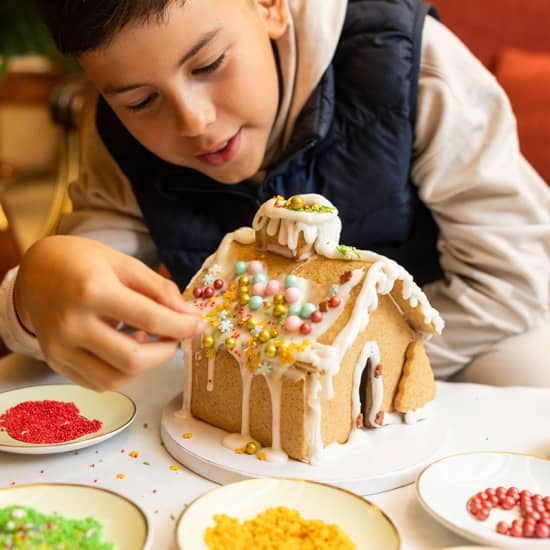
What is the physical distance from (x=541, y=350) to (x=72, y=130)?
1.68m

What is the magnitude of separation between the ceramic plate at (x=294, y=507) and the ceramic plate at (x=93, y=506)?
0.04 meters

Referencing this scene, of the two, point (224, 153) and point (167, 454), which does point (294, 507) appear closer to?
point (167, 454)

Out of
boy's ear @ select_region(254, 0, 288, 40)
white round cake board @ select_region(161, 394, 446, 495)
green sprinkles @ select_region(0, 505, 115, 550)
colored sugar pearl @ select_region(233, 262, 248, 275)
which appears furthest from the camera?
boy's ear @ select_region(254, 0, 288, 40)

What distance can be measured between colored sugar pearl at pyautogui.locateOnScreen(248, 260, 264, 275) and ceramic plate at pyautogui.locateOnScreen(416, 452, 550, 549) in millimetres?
273

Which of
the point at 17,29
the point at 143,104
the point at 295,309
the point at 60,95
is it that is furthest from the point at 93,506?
the point at 17,29

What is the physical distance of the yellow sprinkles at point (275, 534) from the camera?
24.4 inches

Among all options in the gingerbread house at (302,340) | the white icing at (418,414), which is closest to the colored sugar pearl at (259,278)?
the gingerbread house at (302,340)

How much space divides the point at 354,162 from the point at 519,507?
23.6 inches

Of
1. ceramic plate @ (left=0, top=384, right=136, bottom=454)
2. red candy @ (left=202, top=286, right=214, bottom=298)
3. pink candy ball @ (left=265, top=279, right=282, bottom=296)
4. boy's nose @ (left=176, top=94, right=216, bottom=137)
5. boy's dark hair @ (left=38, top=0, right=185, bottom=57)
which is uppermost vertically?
boy's dark hair @ (left=38, top=0, right=185, bottom=57)

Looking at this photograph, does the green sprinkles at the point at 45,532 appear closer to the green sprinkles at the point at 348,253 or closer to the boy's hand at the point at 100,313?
the boy's hand at the point at 100,313

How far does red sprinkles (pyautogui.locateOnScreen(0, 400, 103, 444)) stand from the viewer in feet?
2.73

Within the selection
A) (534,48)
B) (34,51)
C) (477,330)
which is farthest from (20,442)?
(34,51)

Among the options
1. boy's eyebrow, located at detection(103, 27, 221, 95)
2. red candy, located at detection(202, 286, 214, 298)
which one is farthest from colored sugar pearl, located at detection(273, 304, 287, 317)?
boy's eyebrow, located at detection(103, 27, 221, 95)

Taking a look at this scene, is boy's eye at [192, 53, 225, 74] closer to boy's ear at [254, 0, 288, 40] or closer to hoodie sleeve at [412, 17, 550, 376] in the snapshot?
boy's ear at [254, 0, 288, 40]
